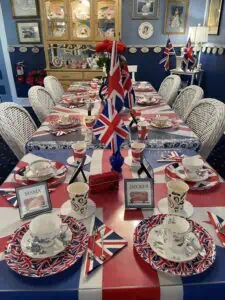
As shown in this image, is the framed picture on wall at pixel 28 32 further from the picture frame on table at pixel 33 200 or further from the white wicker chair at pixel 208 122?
the picture frame on table at pixel 33 200

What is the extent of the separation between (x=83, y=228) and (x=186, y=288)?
341mm

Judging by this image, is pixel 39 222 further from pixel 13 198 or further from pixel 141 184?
pixel 141 184

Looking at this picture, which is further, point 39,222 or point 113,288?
point 39,222

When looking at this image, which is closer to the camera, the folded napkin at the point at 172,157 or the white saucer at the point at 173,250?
the white saucer at the point at 173,250

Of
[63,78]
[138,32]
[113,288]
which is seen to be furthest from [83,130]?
[138,32]

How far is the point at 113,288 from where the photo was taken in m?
0.62

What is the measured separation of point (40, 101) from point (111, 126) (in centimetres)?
127

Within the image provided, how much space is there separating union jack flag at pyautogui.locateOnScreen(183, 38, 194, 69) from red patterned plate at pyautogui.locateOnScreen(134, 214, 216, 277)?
349 centimetres

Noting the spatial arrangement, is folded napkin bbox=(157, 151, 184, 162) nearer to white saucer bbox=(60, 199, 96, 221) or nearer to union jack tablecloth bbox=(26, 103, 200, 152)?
union jack tablecloth bbox=(26, 103, 200, 152)

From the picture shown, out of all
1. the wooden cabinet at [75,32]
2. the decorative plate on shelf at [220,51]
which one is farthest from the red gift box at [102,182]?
the wooden cabinet at [75,32]

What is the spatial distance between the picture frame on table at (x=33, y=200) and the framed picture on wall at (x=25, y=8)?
160 inches

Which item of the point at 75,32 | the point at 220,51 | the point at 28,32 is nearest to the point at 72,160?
the point at 220,51

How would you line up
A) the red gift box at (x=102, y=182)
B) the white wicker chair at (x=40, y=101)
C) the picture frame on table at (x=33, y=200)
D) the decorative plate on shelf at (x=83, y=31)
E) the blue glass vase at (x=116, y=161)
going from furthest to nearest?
the decorative plate on shelf at (x=83, y=31) → the white wicker chair at (x=40, y=101) → the blue glass vase at (x=116, y=161) → the red gift box at (x=102, y=182) → the picture frame on table at (x=33, y=200)

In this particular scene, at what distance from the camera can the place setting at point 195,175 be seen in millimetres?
1015
